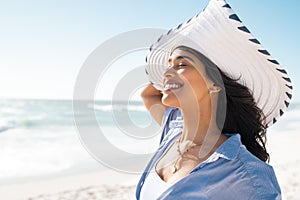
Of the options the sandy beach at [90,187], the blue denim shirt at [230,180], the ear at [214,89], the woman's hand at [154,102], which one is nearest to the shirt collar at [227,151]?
the blue denim shirt at [230,180]

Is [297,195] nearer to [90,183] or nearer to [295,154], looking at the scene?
[90,183]

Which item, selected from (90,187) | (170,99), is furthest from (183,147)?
(90,187)

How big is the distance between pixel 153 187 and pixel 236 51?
0.67 meters

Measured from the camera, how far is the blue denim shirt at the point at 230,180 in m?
1.22

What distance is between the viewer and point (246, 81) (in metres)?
1.59

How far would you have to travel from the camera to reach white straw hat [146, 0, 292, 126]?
1.40 m

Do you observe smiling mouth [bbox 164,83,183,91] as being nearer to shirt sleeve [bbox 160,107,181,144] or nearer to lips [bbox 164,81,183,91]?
lips [bbox 164,81,183,91]

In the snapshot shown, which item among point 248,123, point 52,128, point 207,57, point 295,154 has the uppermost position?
point 207,57

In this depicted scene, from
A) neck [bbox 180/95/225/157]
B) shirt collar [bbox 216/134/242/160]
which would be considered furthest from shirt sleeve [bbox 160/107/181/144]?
shirt collar [bbox 216/134/242/160]

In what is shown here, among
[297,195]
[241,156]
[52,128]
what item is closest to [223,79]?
[241,156]

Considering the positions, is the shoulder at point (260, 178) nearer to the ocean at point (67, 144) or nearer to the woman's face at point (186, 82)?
the woman's face at point (186, 82)

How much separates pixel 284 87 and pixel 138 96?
93 centimetres

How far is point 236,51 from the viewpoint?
145cm

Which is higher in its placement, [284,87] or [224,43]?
[224,43]
